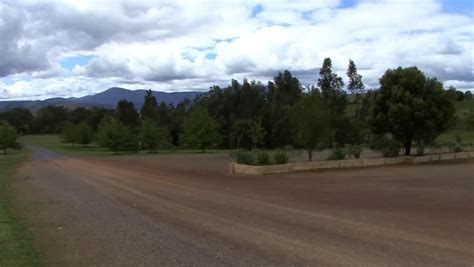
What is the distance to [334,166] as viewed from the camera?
90.6 feet

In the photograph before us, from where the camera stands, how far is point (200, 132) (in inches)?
2373

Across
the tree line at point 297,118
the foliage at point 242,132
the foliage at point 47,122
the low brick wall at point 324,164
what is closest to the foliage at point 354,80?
the tree line at point 297,118

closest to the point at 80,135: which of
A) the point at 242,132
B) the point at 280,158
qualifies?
the point at 242,132

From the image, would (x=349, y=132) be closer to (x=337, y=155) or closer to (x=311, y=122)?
(x=311, y=122)

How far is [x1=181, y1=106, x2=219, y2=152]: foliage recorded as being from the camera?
2378 inches

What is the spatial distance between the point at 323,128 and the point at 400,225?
21.0 meters

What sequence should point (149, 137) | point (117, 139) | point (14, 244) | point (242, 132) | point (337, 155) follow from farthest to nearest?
point (242, 132)
point (149, 137)
point (117, 139)
point (337, 155)
point (14, 244)

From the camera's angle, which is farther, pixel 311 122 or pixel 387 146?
pixel 387 146

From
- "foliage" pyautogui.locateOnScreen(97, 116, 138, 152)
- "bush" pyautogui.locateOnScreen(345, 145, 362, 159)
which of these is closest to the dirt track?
"bush" pyautogui.locateOnScreen(345, 145, 362, 159)

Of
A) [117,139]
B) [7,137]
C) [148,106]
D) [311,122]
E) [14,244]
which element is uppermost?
[148,106]

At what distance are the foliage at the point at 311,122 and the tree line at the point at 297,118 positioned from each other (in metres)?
0.06

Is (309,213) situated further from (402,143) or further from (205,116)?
(205,116)

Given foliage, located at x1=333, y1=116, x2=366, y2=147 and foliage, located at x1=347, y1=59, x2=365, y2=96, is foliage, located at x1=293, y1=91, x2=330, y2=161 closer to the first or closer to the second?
foliage, located at x1=333, y1=116, x2=366, y2=147

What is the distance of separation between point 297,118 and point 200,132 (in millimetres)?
30230
